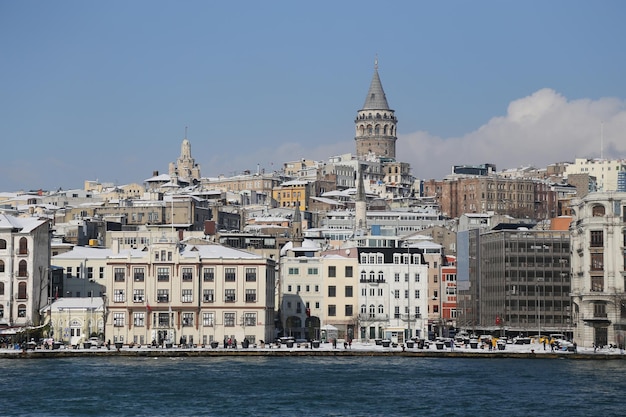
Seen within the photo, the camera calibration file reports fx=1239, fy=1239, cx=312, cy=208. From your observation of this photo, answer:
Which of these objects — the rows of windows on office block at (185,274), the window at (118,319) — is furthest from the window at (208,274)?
the window at (118,319)

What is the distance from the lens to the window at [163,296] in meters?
108

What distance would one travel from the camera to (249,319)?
109 meters

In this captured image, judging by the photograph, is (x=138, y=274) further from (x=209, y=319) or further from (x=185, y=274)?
(x=209, y=319)

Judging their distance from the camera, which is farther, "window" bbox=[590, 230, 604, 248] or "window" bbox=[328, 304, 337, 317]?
"window" bbox=[328, 304, 337, 317]

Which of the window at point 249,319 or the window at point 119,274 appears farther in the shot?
the window at point 119,274

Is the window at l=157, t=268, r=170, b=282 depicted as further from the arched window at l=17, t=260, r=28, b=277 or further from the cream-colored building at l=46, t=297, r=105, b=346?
the arched window at l=17, t=260, r=28, b=277

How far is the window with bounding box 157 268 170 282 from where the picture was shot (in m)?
109

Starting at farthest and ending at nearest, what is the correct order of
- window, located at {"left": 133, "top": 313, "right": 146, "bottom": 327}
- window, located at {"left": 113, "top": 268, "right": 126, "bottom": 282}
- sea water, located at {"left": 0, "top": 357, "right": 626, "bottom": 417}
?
window, located at {"left": 113, "top": 268, "right": 126, "bottom": 282}
window, located at {"left": 133, "top": 313, "right": 146, "bottom": 327}
sea water, located at {"left": 0, "top": 357, "right": 626, "bottom": 417}

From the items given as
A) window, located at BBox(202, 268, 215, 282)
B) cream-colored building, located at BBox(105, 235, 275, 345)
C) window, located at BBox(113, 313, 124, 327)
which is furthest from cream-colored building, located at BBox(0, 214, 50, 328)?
window, located at BBox(202, 268, 215, 282)

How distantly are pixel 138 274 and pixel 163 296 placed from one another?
3024 millimetres

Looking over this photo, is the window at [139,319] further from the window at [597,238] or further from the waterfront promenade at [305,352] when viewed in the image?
the window at [597,238]

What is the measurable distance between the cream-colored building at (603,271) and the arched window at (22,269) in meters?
49.2

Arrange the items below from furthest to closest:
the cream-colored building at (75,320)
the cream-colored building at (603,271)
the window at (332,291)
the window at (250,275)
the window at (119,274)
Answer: the window at (332,291) < the cream-colored building at (75,320) < the window at (250,275) < the window at (119,274) < the cream-colored building at (603,271)

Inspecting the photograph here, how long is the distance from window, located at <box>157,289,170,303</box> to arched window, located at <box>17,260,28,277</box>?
12070 mm
